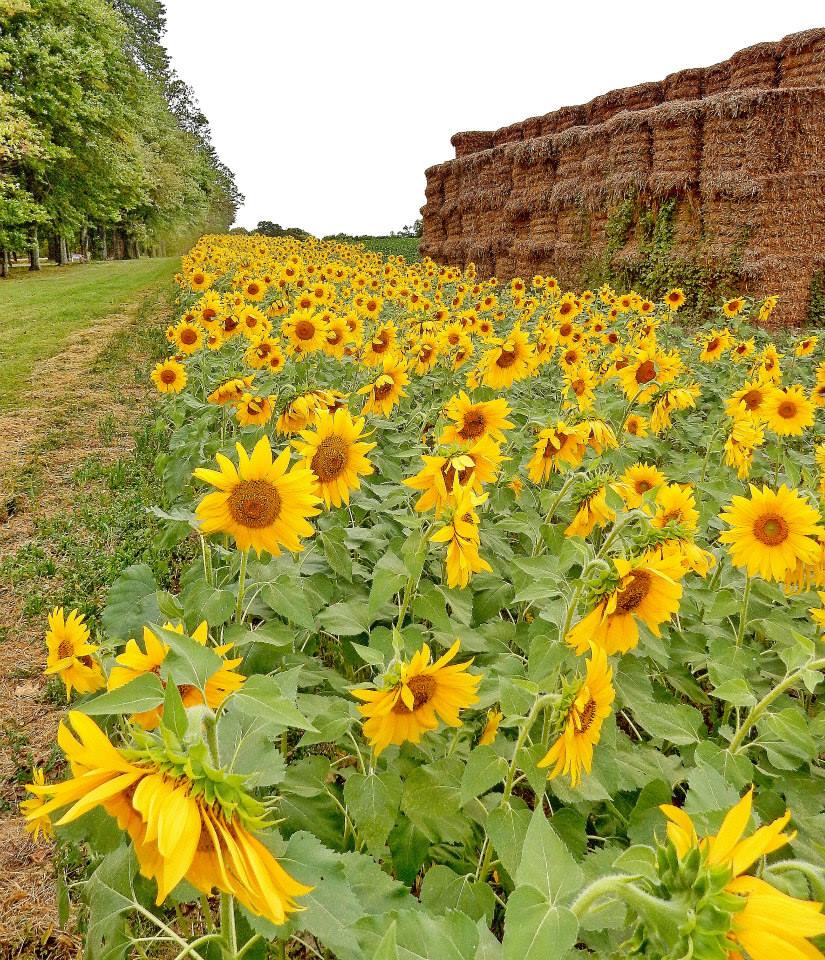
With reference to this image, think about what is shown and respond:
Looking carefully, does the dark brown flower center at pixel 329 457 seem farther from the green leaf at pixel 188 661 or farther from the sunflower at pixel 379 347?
the sunflower at pixel 379 347

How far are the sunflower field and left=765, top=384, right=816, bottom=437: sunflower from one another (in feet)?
2.36

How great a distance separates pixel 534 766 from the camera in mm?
1526

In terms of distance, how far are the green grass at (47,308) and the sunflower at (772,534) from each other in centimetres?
827

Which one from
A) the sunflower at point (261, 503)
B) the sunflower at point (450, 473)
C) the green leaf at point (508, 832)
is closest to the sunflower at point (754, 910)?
the green leaf at point (508, 832)

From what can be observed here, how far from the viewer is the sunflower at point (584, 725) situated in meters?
1.38

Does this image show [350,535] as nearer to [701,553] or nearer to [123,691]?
[701,553]

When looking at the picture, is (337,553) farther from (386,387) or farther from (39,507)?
(39,507)

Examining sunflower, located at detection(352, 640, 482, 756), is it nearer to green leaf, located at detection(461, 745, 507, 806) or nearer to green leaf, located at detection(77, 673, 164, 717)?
green leaf, located at detection(461, 745, 507, 806)

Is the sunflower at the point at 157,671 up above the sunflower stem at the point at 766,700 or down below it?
above

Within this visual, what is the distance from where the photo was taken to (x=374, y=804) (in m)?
1.61

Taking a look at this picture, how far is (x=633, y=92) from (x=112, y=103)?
2094 centimetres

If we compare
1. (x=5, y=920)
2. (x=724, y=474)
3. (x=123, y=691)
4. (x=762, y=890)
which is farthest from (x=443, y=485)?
(x=724, y=474)

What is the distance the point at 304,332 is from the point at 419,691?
11.5 feet

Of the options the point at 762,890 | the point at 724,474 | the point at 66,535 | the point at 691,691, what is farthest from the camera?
the point at 66,535
